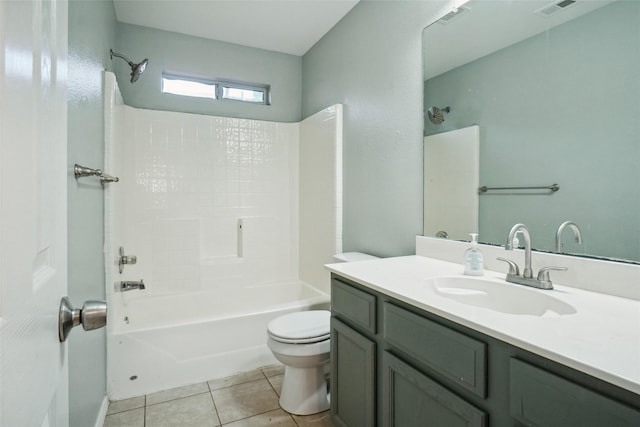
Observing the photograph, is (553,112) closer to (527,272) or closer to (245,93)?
(527,272)

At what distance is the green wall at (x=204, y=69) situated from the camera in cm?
276

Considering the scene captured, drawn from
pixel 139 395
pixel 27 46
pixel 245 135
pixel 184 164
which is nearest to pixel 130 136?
pixel 184 164

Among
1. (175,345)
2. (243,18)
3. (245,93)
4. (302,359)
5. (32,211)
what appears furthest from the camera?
(245,93)

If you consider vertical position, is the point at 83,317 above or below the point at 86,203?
below

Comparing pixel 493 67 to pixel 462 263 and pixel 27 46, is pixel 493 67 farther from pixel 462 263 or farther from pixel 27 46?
pixel 27 46

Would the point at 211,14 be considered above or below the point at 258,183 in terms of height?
above

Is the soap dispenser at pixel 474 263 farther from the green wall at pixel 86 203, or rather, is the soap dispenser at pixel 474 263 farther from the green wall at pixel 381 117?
the green wall at pixel 86 203

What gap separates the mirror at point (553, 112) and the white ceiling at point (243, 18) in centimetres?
119

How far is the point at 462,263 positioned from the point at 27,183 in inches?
64.2

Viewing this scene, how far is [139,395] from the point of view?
205 centimetres

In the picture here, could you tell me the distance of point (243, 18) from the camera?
263cm

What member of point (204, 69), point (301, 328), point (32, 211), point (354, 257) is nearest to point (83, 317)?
point (32, 211)

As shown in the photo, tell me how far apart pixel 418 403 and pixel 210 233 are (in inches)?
92.6

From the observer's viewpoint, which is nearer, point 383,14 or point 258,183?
point 383,14
